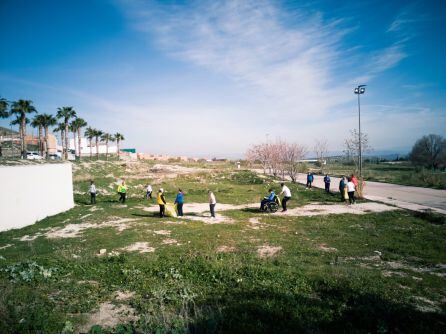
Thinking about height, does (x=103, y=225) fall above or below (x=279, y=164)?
below

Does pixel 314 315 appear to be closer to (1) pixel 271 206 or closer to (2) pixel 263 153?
(1) pixel 271 206

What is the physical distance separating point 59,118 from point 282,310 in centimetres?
5367

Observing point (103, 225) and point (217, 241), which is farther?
point (103, 225)

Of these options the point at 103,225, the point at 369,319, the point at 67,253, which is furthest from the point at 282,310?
the point at 103,225

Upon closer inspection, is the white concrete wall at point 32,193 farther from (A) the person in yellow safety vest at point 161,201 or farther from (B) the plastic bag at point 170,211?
(B) the plastic bag at point 170,211

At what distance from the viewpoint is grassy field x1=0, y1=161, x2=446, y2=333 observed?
16.1ft

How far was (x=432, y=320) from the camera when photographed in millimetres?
4836

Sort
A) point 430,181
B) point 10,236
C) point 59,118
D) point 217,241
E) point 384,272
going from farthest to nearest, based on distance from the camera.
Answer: point 59,118, point 430,181, point 10,236, point 217,241, point 384,272

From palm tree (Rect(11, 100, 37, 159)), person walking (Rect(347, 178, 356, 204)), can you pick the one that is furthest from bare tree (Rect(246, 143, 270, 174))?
palm tree (Rect(11, 100, 37, 159))

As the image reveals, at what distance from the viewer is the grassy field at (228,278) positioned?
4922mm

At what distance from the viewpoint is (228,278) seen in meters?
6.90

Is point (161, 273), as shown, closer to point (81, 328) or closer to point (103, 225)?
point (81, 328)

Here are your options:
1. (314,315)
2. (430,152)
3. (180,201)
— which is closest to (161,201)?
(180,201)

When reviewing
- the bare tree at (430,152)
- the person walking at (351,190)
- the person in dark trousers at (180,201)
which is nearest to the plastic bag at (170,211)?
the person in dark trousers at (180,201)
